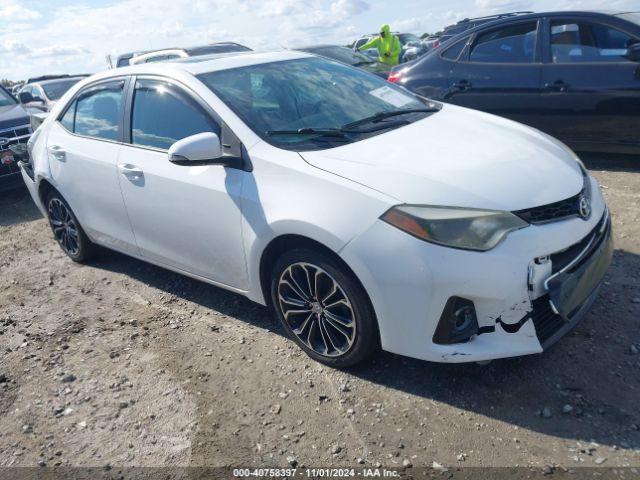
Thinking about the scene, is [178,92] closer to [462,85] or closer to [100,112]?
[100,112]

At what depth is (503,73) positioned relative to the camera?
241 inches

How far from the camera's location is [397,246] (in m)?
2.48

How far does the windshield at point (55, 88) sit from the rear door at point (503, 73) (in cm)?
896

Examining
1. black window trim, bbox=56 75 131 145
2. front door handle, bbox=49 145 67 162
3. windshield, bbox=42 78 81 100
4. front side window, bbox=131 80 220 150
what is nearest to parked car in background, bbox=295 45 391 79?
windshield, bbox=42 78 81 100

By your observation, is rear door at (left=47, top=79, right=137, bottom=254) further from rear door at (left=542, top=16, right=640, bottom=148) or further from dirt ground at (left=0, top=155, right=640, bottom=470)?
rear door at (left=542, top=16, right=640, bottom=148)

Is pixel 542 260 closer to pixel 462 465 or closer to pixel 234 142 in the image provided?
pixel 462 465

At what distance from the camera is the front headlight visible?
Result: 2438 millimetres

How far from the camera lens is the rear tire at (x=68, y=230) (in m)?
→ 4.71

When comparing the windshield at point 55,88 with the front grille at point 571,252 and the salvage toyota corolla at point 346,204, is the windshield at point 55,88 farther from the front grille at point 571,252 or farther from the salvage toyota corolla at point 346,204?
the front grille at point 571,252

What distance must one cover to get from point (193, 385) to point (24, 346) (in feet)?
4.85

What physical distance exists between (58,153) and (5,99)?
520cm

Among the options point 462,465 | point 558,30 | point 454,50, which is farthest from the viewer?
point 454,50

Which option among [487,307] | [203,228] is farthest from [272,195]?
[487,307]

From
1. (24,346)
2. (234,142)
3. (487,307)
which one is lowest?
(24,346)
